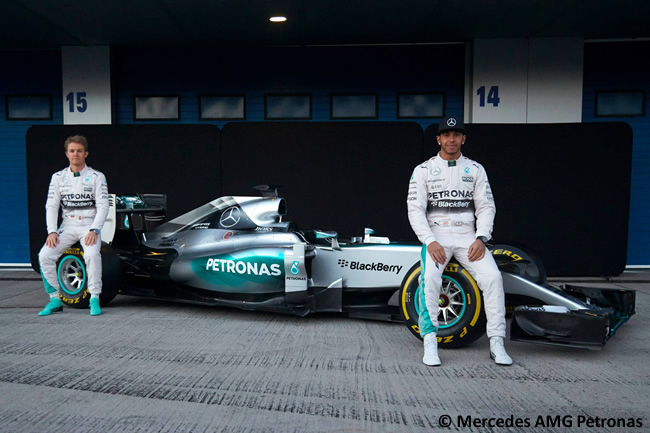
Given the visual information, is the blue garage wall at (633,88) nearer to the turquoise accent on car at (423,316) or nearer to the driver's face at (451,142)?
the driver's face at (451,142)

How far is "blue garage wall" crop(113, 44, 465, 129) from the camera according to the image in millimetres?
9242

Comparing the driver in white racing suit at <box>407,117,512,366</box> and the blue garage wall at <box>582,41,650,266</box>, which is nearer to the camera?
the driver in white racing suit at <box>407,117,512,366</box>

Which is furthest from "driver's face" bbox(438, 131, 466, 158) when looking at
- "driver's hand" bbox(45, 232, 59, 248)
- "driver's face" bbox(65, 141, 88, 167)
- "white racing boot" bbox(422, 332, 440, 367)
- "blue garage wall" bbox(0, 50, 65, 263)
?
"blue garage wall" bbox(0, 50, 65, 263)

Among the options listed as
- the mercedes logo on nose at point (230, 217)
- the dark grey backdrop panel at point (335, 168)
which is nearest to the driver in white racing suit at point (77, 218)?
the mercedes logo on nose at point (230, 217)

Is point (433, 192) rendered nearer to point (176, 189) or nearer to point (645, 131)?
point (176, 189)

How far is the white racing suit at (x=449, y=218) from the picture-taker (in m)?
3.82

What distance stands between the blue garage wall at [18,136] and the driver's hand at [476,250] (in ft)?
28.1

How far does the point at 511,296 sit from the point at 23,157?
896 centimetres

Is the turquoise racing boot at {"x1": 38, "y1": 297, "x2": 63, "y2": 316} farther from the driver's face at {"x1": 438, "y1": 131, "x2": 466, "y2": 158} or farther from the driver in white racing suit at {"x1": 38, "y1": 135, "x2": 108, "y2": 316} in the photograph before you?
the driver's face at {"x1": 438, "y1": 131, "x2": 466, "y2": 158}

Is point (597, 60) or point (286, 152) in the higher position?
point (597, 60)

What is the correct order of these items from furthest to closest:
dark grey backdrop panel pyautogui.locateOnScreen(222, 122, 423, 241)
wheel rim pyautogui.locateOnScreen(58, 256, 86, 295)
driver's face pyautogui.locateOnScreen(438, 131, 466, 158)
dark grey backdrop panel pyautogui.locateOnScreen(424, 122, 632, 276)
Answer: dark grey backdrop panel pyautogui.locateOnScreen(222, 122, 423, 241), dark grey backdrop panel pyautogui.locateOnScreen(424, 122, 632, 276), wheel rim pyautogui.locateOnScreen(58, 256, 86, 295), driver's face pyautogui.locateOnScreen(438, 131, 466, 158)

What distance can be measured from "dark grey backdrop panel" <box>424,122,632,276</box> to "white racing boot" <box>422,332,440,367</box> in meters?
4.83

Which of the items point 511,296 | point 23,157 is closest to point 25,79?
point 23,157

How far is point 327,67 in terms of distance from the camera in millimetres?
9328
